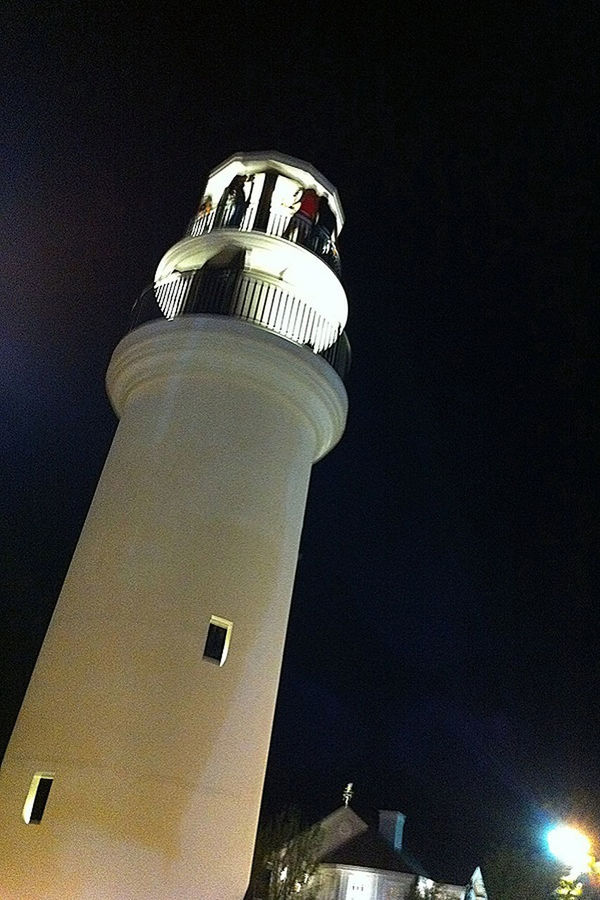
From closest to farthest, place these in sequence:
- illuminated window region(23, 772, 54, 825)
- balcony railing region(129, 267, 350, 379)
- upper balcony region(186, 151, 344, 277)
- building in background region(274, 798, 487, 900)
Result: 1. illuminated window region(23, 772, 54, 825)
2. balcony railing region(129, 267, 350, 379)
3. upper balcony region(186, 151, 344, 277)
4. building in background region(274, 798, 487, 900)

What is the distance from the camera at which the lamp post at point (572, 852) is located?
12.6 metres

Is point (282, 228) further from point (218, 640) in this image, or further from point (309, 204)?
point (218, 640)

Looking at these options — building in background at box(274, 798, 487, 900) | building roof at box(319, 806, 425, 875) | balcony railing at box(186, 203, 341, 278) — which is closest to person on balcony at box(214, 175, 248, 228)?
balcony railing at box(186, 203, 341, 278)

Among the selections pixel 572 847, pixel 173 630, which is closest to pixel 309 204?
pixel 173 630

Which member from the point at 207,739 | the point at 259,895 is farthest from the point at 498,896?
the point at 207,739

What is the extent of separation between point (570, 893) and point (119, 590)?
9.60m

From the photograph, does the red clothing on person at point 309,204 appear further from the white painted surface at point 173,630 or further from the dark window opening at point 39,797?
the dark window opening at point 39,797

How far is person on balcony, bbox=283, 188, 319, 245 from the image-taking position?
1369cm

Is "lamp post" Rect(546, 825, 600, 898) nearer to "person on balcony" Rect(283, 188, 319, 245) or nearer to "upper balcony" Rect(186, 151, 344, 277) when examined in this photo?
"upper balcony" Rect(186, 151, 344, 277)

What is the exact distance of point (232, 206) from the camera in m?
14.0

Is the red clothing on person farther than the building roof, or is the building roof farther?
the building roof

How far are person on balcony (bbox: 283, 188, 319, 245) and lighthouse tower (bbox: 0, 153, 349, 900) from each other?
48mm

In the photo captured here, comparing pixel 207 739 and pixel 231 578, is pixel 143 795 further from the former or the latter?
pixel 231 578

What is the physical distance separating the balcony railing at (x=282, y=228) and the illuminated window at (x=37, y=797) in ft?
28.6
